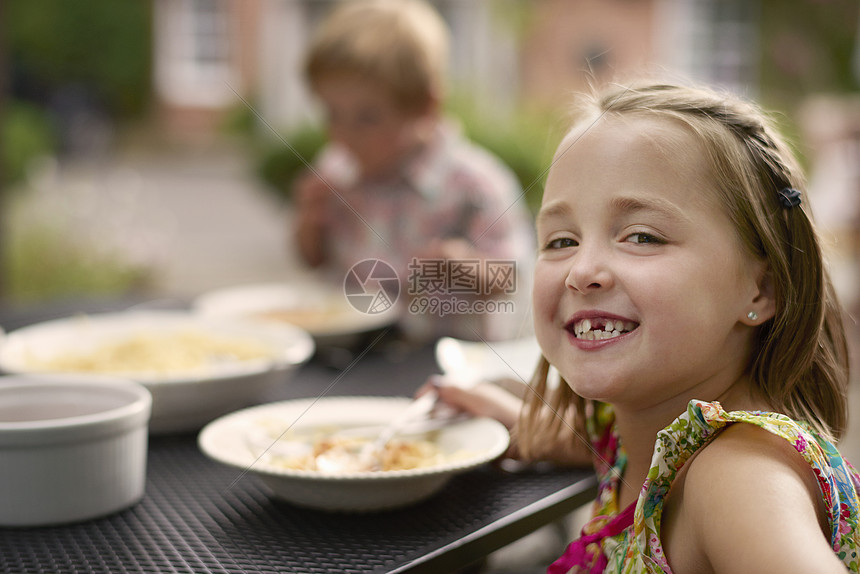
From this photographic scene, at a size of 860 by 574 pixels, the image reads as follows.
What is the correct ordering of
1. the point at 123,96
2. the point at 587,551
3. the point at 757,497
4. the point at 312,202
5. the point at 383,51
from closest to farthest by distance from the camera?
the point at 757,497 < the point at 587,551 < the point at 383,51 < the point at 312,202 < the point at 123,96

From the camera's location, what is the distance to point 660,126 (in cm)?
78

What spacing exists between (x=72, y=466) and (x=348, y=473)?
0.26m

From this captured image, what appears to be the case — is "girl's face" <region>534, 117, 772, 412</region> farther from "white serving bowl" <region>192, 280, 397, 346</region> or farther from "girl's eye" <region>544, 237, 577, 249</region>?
"white serving bowl" <region>192, 280, 397, 346</region>

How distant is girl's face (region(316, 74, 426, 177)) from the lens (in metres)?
1.99

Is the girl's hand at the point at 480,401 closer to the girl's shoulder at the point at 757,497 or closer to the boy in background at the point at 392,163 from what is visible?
the girl's shoulder at the point at 757,497

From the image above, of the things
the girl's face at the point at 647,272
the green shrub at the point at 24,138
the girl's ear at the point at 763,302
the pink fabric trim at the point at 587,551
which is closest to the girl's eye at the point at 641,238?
the girl's face at the point at 647,272

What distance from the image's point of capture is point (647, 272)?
2.45 ft

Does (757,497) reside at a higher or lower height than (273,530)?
higher

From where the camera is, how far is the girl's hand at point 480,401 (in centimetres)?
104

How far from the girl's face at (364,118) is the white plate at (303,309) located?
38 cm

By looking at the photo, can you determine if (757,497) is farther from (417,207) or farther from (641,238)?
(417,207)

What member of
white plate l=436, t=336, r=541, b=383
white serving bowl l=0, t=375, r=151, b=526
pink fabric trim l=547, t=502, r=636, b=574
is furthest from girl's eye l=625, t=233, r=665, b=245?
white serving bowl l=0, t=375, r=151, b=526

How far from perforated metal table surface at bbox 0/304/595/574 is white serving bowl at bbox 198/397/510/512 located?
26 mm

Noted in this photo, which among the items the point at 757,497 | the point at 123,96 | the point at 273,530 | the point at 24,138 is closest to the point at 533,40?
the point at 24,138
